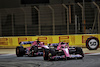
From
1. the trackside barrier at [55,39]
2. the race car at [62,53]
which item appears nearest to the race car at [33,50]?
the race car at [62,53]

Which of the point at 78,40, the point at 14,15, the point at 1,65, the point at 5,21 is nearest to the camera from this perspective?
the point at 1,65

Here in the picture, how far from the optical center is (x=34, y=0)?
29.7 m

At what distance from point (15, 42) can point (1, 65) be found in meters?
8.94

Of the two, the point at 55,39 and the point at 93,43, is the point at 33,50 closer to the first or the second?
the point at 93,43

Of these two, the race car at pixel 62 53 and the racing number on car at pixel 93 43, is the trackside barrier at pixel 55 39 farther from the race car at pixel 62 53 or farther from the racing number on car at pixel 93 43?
the race car at pixel 62 53

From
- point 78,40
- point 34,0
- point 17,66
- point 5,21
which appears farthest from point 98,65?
point 34,0

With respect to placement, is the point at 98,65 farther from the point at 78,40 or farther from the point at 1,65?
the point at 78,40

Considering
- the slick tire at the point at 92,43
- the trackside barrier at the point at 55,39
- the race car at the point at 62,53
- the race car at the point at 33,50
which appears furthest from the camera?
the trackside barrier at the point at 55,39

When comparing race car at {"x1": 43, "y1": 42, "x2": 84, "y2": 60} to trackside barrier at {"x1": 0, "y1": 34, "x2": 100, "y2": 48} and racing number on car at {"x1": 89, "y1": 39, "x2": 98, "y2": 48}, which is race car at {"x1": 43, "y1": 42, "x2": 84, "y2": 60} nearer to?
racing number on car at {"x1": 89, "y1": 39, "x2": 98, "y2": 48}

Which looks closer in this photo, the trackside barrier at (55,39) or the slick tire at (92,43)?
the slick tire at (92,43)

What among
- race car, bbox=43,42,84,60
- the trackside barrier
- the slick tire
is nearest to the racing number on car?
the slick tire

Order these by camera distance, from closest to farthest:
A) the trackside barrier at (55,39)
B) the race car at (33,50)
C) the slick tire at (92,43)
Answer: the race car at (33,50)
the slick tire at (92,43)
the trackside barrier at (55,39)

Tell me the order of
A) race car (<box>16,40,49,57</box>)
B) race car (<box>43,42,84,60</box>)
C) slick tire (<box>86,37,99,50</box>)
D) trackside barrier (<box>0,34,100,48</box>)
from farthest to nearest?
trackside barrier (<box>0,34,100,48</box>), slick tire (<box>86,37,99,50</box>), race car (<box>16,40,49,57</box>), race car (<box>43,42,84,60</box>)

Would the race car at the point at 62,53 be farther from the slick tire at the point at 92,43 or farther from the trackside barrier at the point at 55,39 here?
the trackside barrier at the point at 55,39
